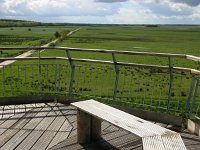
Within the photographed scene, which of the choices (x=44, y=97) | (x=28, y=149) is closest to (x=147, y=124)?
(x=28, y=149)

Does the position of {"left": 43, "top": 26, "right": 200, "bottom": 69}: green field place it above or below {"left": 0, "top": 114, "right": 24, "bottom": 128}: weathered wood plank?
below

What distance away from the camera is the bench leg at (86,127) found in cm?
471

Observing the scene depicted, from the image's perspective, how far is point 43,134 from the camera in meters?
5.08

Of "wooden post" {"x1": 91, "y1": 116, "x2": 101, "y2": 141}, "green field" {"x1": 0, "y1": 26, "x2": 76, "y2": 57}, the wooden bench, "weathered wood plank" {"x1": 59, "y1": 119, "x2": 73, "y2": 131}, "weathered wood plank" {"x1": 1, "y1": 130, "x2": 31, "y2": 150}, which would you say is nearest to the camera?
the wooden bench

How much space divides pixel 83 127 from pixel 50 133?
698 mm

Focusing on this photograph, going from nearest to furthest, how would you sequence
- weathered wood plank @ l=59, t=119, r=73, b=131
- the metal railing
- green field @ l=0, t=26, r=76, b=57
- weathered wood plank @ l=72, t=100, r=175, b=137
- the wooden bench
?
the wooden bench < weathered wood plank @ l=72, t=100, r=175, b=137 < weathered wood plank @ l=59, t=119, r=73, b=131 < the metal railing < green field @ l=0, t=26, r=76, b=57

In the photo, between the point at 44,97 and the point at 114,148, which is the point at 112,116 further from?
the point at 44,97

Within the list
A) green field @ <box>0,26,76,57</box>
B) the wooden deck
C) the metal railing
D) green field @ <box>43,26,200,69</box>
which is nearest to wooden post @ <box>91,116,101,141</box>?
the wooden deck

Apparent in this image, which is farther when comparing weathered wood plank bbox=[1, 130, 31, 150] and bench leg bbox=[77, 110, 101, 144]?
bench leg bbox=[77, 110, 101, 144]

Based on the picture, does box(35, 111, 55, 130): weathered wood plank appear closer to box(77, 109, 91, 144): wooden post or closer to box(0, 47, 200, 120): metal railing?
box(77, 109, 91, 144): wooden post

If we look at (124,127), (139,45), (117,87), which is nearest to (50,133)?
(124,127)

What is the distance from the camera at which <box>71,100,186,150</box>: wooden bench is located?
335 centimetres

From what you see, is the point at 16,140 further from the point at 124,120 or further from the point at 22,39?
the point at 22,39

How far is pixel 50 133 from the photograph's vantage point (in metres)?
5.12
